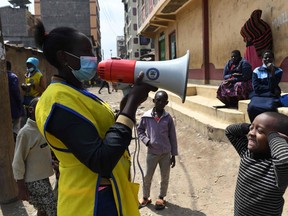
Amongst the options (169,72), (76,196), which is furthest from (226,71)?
(76,196)

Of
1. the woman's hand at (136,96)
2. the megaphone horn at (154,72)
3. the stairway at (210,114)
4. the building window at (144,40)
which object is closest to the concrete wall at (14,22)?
the building window at (144,40)

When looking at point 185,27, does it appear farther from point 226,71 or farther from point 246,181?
point 246,181

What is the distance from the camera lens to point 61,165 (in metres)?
1.38

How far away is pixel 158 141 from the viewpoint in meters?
3.56

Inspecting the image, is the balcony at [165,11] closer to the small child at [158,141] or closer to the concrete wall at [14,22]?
the small child at [158,141]

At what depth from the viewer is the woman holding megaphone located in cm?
121

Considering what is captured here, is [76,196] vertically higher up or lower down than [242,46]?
lower down

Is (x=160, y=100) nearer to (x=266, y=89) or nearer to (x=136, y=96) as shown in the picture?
(x=266, y=89)

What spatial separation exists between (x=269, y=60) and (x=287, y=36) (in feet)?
3.60

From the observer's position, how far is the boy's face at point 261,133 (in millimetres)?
1772

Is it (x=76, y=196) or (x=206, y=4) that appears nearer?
(x=76, y=196)

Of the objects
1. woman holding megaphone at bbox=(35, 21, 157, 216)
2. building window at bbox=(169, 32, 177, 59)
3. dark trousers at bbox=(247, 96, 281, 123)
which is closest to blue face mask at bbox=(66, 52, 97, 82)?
woman holding megaphone at bbox=(35, 21, 157, 216)

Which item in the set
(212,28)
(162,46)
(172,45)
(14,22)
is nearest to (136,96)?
(212,28)

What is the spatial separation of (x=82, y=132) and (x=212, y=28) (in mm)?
8365
